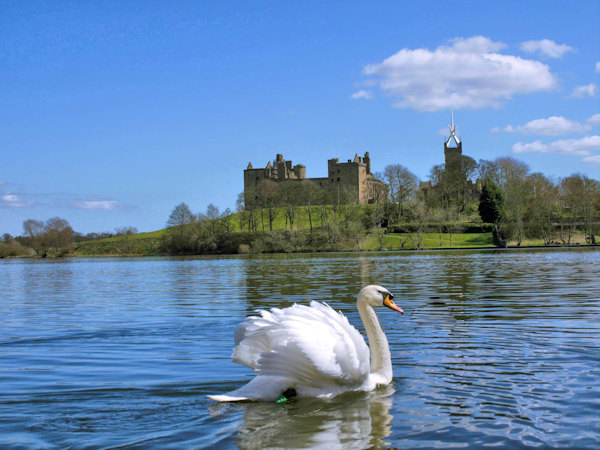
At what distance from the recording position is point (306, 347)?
6910 millimetres

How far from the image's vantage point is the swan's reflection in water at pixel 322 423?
6148mm

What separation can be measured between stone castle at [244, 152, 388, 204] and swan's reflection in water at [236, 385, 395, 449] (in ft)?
478

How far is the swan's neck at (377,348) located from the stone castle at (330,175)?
145 meters

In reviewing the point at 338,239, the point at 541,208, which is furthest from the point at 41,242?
the point at 541,208

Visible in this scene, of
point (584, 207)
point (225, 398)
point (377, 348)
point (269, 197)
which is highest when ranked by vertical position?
point (269, 197)

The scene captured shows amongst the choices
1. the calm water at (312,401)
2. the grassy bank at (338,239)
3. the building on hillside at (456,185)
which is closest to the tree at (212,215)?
the grassy bank at (338,239)

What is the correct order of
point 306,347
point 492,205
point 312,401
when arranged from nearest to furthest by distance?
point 306,347, point 312,401, point 492,205

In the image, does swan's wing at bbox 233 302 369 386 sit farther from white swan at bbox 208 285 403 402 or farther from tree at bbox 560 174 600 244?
tree at bbox 560 174 600 244

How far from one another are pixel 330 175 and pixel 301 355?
16343 cm

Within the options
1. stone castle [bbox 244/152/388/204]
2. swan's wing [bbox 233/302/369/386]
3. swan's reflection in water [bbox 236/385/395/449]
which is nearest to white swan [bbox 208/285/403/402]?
swan's wing [bbox 233/302/369/386]

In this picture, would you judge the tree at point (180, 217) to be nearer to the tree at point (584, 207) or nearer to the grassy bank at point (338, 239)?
the grassy bank at point (338, 239)

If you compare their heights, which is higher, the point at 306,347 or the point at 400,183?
the point at 400,183

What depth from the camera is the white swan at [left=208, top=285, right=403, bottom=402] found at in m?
7.01

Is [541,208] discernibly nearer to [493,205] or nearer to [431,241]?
[493,205]
